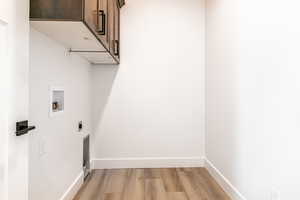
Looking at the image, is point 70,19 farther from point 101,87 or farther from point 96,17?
point 101,87

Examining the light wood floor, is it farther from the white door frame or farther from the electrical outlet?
the white door frame

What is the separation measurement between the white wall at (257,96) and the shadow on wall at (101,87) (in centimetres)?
155

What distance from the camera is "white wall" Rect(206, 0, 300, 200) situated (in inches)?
58.4

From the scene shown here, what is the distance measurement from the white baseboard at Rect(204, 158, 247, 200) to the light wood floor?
0.06 meters

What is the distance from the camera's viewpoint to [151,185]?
9.00 ft

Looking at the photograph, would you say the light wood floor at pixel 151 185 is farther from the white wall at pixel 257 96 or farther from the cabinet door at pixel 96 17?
the cabinet door at pixel 96 17

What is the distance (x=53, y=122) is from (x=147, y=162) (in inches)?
73.7

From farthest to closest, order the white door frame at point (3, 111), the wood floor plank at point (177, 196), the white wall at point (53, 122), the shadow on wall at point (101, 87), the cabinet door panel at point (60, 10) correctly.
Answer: the shadow on wall at point (101, 87) → the wood floor plank at point (177, 196) → the white wall at point (53, 122) → the cabinet door panel at point (60, 10) → the white door frame at point (3, 111)

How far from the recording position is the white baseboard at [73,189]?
7.26ft

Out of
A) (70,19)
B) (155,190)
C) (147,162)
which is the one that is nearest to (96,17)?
(70,19)

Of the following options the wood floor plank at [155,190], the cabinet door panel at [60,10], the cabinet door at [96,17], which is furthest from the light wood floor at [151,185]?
the cabinet door panel at [60,10]

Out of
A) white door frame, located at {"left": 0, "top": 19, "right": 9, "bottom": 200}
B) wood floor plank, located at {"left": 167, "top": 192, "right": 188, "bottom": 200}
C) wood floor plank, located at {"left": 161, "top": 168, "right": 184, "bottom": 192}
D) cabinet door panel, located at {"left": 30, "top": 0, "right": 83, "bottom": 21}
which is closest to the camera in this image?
white door frame, located at {"left": 0, "top": 19, "right": 9, "bottom": 200}

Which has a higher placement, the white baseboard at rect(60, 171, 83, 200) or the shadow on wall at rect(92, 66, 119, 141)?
the shadow on wall at rect(92, 66, 119, 141)

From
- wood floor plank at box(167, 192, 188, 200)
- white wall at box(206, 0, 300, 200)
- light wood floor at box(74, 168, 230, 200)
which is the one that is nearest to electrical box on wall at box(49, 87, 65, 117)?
light wood floor at box(74, 168, 230, 200)
